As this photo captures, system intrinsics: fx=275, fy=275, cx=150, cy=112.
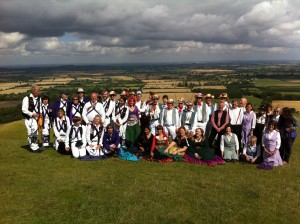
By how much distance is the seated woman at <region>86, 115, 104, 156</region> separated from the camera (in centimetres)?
1108

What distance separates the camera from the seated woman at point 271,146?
33.3ft

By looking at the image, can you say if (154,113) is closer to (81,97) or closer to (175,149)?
(175,149)

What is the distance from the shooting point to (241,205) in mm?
7121

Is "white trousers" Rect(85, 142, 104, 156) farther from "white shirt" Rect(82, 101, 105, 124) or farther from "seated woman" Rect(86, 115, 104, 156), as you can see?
"white shirt" Rect(82, 101, 105, 124)

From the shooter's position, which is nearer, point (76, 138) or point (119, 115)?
point (76, 138)

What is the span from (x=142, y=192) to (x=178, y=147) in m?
3.67

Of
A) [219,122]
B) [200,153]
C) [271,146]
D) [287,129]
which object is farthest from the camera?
[219,122]

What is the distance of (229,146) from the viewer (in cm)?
1095

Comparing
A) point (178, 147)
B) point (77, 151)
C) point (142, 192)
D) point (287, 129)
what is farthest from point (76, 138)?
point (287, 129)

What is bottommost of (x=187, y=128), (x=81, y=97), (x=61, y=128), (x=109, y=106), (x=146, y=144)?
(x=146, y=144)

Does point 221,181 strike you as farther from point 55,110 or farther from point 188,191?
point 55,110

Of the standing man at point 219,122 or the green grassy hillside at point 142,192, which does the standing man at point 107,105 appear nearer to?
the green grassy hillside at point 142,192

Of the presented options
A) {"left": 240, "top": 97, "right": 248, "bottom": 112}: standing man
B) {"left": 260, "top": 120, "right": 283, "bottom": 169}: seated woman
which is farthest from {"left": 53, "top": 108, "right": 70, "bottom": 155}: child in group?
{"left": 260, "top": 120, "right": 283, "bottom": 169}: seated woman

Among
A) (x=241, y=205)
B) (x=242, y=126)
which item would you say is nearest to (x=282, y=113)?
(x=242, y=126)
